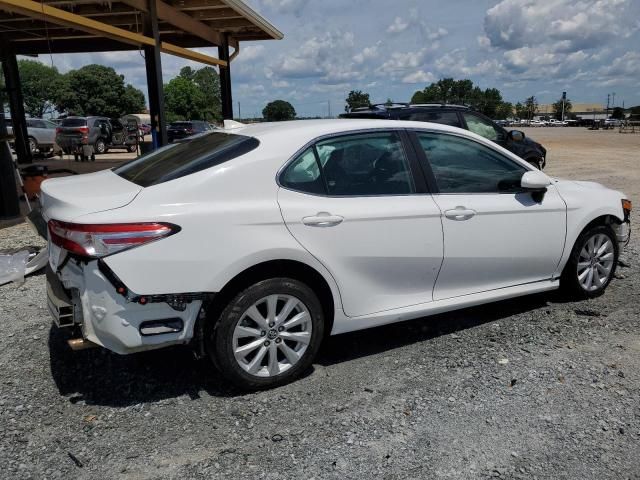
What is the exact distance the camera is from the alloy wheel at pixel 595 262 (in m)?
4.78

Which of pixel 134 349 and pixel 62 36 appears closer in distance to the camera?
pixel 134 349

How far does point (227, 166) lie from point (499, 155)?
2194 mm

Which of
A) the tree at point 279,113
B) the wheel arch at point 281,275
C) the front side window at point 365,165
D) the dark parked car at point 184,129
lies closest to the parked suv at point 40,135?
the dark parked car at point 184,129

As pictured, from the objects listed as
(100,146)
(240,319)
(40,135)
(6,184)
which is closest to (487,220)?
(240,319)

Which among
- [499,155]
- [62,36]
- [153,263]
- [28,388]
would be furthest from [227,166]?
[62,36]

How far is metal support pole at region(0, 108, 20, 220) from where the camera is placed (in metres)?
8.26

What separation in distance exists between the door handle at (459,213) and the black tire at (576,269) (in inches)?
50.5

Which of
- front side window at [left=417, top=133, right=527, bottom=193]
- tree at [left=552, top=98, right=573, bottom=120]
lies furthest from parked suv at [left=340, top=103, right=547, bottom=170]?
tree at [left=552, top=98, right=573, bottom=120]

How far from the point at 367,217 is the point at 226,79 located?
13477mm

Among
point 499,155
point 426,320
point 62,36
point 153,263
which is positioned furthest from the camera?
point 62,36

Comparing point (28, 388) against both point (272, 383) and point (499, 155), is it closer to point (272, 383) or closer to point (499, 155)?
point (272, 383)

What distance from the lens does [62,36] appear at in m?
15.1

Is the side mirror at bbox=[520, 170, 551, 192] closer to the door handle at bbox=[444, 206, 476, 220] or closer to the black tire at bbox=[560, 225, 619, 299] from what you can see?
the door handle at bbox=[444, 206, 476, 220]

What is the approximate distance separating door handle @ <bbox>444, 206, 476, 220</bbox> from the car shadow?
0.97 m
